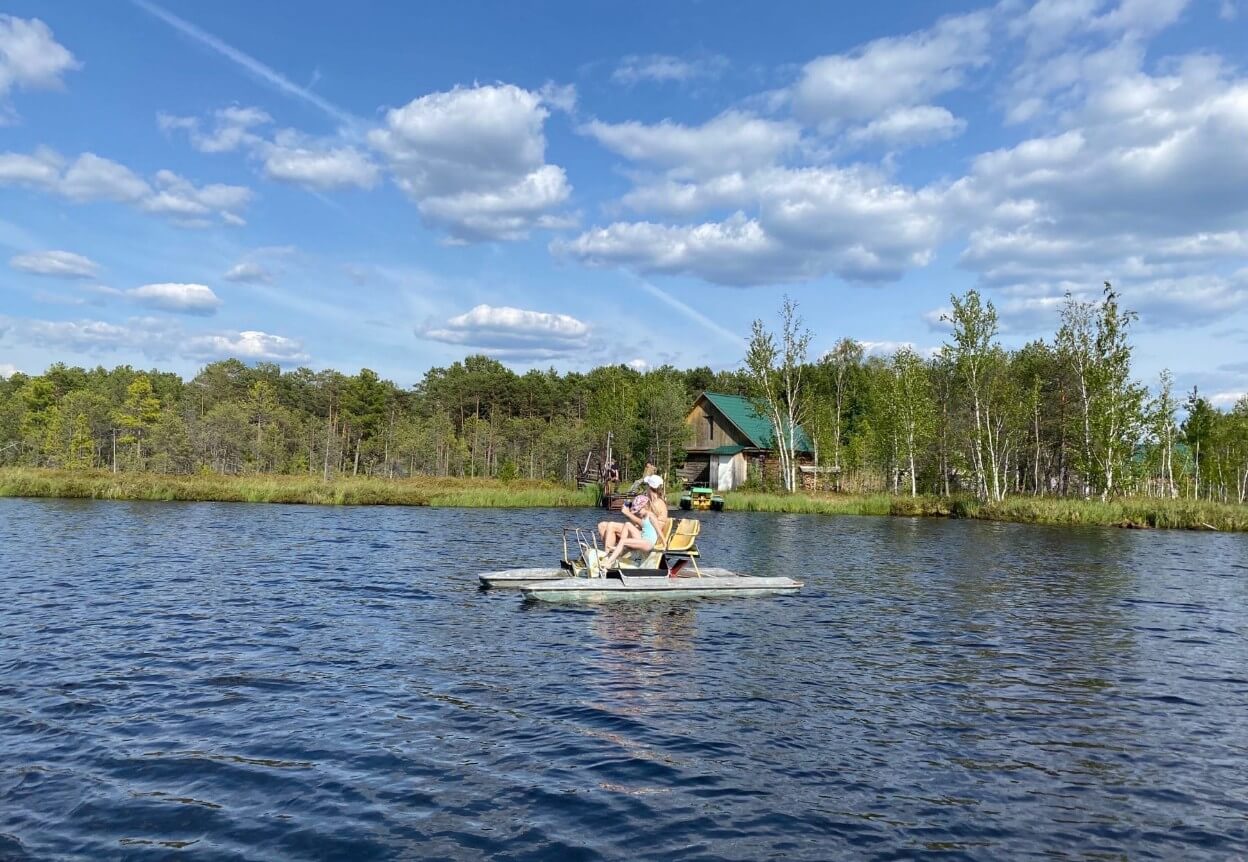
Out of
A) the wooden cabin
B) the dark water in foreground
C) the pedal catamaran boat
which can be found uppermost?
the wooden cabin

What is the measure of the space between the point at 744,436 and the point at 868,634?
2046 inches

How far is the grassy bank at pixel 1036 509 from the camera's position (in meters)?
42.5

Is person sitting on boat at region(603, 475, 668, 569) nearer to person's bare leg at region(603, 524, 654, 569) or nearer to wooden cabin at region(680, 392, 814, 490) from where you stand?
person's bare leg at region(603, 524, 654, 569)

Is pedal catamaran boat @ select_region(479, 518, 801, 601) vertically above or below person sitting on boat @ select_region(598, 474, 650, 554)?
below

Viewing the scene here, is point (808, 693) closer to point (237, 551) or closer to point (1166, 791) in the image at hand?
point (1166, 791)

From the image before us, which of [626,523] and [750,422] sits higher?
[750,422]

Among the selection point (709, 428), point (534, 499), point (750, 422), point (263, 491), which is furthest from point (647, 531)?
point (709, 428)

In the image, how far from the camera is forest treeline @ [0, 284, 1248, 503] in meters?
51.4

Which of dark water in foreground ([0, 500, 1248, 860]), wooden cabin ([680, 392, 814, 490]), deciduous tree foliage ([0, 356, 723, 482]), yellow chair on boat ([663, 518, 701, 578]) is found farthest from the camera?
deciduous tree foliage ([0, 356, 723, 482])

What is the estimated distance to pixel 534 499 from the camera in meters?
56.1

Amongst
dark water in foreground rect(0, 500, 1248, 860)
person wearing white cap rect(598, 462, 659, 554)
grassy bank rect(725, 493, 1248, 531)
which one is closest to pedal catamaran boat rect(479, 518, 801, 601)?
person wearing white cap rect(598, 462, 659, 554)

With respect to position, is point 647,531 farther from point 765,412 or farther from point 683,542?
point 765,412

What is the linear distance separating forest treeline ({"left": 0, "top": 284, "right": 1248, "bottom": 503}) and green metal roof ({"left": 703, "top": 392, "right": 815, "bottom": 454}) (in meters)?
1.28

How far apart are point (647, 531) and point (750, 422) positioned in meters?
51.7
